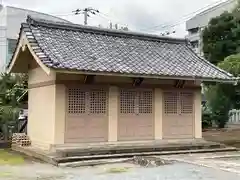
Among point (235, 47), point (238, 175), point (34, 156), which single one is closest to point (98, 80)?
point (34, 156)

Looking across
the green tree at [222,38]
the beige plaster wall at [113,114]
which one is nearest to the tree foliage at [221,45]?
the green tree at [222,38]

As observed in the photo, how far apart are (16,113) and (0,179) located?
310 inches

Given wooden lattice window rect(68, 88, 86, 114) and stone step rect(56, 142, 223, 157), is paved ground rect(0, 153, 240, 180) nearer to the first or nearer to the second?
stone step rect(56, 142, 223, 157)

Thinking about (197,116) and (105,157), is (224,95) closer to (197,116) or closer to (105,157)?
(197,116)

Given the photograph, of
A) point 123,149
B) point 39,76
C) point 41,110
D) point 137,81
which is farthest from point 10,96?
point 123,149

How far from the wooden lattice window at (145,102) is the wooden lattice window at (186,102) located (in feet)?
4.27

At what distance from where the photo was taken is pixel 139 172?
10195 mm

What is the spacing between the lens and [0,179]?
9.38 m

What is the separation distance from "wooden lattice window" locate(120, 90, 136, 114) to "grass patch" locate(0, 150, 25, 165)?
367 centimetres

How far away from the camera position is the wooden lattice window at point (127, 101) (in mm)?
13875

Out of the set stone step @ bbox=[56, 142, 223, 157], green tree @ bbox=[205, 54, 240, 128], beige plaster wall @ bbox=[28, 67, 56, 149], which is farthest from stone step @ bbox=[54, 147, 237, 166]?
green tree @ bbox=[205, 54, 240, 128]

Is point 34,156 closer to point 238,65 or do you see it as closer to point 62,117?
point 62,117

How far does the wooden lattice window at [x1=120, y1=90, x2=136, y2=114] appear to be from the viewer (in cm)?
1388

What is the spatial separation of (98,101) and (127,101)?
3.53ft
